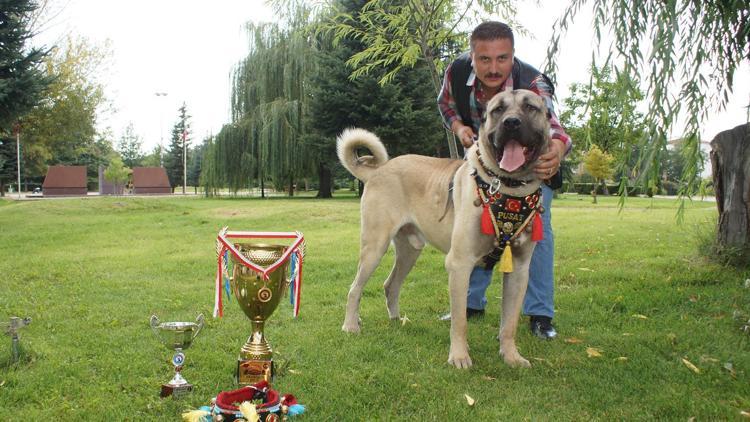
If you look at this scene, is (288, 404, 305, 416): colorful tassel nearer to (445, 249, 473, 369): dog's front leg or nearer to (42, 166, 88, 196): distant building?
(445, 249, 473, 369): dog's front leg

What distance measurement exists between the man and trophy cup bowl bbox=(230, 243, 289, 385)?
1.73 meters

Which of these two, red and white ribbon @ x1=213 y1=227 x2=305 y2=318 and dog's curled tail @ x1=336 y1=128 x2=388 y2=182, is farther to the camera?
dog's curled tail @ x1=336 y1=128 x2=388 y2=182

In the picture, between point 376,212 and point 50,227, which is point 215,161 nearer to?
→ point 50,227

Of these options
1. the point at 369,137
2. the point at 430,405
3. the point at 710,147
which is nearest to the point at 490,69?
the point at 369,137

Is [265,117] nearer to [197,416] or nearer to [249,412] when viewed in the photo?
[197,416]

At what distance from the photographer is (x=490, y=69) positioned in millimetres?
3594

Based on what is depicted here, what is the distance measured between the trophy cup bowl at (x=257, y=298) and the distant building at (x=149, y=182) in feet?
148

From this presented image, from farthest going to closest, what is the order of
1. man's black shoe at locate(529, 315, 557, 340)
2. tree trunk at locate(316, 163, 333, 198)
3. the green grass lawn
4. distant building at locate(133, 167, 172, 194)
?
distant building at locate(133, 167, 172, 194)
tree trunk at locate(316, 163, 333, 198)
man's black shoe at locate(529, 315, 557, 340)
the green grass lawn

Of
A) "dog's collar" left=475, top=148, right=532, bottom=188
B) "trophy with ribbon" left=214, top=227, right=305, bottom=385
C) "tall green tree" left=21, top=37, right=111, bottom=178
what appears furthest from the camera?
"tall green tree" left=21, top=37, right=111, bottom=178

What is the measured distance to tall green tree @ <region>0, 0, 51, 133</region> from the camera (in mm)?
14562

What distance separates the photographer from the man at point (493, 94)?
3.50 metres

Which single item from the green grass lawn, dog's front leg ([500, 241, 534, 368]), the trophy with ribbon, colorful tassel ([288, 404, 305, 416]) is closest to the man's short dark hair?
dog's front leg ([500, 241, 534, 368])

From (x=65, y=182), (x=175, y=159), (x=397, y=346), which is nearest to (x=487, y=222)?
(x=397, y=346)

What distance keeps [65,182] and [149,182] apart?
612 centimetres
